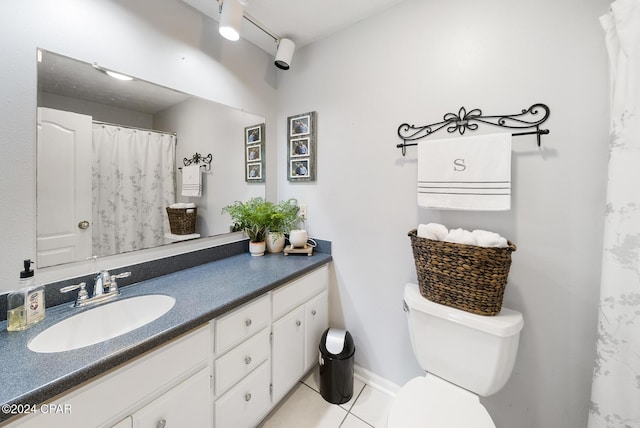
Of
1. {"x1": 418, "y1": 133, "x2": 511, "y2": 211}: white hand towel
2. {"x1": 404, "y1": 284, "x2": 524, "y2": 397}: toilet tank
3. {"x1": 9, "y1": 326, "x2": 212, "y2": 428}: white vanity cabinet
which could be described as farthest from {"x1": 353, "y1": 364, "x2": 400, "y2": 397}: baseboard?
{"x1": 418, "y1": 133, "x2": 511, "y2": 211}: white hand towel

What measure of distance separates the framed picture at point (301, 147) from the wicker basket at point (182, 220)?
2.51ft

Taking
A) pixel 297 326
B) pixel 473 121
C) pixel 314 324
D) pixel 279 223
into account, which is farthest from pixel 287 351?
pixel 473 121

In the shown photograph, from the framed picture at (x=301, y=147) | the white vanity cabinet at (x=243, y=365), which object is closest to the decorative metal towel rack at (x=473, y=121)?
the framed picture at (x=301, y=147)

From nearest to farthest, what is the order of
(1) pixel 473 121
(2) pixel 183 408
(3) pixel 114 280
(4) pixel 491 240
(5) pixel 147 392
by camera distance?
(5) pixel 147 392 < (2) pixel 183 408 < (4) pixel 491 240 < (3) pixel 114 280 < (1) pixel 473 121

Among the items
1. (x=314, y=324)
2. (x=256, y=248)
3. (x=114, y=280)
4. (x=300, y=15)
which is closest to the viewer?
(x=114, y=280)

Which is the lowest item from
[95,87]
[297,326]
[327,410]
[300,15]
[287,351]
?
[327,410]

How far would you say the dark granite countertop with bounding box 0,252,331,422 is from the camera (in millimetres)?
609

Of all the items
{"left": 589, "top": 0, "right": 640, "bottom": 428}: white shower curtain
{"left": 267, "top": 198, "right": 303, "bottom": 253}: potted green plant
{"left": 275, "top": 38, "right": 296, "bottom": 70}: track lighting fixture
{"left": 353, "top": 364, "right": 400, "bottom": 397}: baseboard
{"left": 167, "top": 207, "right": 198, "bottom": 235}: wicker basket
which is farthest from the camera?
{"left": 267, "top": 198, "right": 303, "bottom": 253}: potted green plant

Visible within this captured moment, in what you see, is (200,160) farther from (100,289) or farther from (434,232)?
(434,232)

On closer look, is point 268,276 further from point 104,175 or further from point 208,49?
point 208,49

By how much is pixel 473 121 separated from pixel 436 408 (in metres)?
1.31

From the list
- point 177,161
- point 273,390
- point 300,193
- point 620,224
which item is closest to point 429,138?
point 620,224

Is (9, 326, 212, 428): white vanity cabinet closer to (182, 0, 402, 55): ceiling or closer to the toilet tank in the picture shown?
the toilet tank

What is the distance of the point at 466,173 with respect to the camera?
45.2 inches
